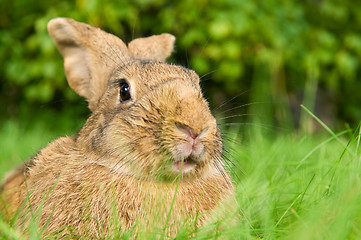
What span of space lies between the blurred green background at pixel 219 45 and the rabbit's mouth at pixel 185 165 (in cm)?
288

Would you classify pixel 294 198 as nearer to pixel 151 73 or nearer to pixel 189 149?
pixel 189 149

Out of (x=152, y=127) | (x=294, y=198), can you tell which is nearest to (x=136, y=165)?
(x=152, y=127)

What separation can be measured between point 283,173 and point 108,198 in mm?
1208

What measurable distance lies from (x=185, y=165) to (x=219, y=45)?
419cm

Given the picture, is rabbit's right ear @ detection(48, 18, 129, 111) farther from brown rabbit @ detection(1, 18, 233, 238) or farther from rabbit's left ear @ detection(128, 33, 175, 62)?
brown rabbit @ detection(1, 18, 233, 238)

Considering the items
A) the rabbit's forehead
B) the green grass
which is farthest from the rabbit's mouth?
the rabbit's forehead

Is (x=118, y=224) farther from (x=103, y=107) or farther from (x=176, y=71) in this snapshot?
(x=176, y=71)

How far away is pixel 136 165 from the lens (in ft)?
7.23

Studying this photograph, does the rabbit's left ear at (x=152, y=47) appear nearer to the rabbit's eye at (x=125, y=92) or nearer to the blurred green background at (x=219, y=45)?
the rabbit's eye at (x=125, y=92)

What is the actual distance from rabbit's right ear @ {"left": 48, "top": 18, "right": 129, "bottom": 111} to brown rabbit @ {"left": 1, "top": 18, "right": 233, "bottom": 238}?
402 mm

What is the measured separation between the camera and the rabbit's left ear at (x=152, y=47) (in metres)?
3.29

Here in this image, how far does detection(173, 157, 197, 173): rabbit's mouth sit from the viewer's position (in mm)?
2152

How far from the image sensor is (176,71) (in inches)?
103

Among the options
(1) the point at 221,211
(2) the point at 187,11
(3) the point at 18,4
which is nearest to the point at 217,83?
(2) the point at 187,11
